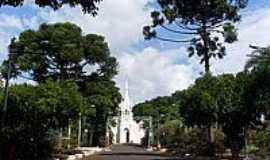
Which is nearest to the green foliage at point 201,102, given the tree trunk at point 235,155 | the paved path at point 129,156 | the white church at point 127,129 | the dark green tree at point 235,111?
the dark green tree at point 235,111

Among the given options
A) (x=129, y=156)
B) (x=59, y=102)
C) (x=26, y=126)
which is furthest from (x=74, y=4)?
(x=129, y=156)

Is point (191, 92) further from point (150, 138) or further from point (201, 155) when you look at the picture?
point (150, 138)

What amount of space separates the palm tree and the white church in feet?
386

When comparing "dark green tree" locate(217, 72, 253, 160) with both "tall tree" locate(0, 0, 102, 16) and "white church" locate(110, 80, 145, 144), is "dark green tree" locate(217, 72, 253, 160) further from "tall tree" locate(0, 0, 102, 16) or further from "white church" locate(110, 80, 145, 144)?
"white church" locate(110, 80, 145, 144)

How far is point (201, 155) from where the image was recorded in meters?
51.2

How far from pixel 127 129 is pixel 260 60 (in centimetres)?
13125

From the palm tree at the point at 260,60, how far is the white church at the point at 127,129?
386ft

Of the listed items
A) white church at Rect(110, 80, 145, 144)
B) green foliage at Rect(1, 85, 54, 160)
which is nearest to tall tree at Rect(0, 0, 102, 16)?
green foliage at Rect(1, 85, 54, 160)

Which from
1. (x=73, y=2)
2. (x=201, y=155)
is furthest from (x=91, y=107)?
(x=73, y=2)

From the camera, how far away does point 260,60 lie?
4284 centimetres

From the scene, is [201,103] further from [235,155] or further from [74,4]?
[74,4]

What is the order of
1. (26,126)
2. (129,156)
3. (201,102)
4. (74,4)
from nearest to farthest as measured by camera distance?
(74,4) < (26,126) < (201,102) < (129,156)

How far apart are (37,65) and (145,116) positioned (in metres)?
86.8

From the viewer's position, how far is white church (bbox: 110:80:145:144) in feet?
547
